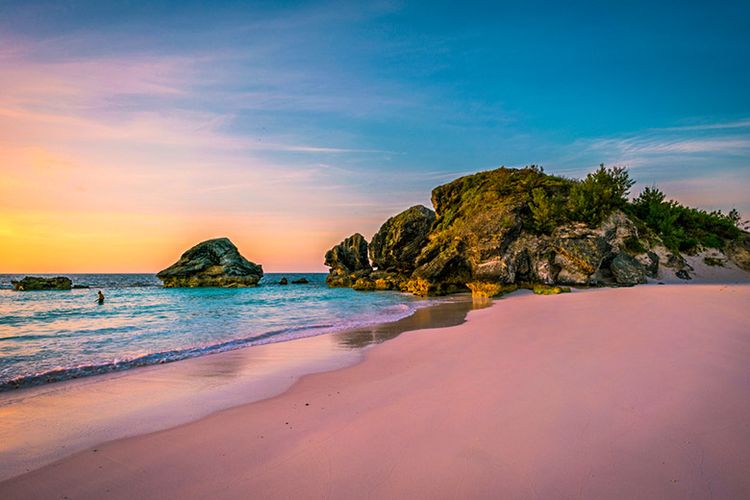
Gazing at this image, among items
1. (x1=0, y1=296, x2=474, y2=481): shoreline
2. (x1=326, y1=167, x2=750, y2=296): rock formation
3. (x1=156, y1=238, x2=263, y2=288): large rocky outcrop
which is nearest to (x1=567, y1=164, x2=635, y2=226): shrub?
(x1=326, y1=167, x2=750, y2=296): rock formation

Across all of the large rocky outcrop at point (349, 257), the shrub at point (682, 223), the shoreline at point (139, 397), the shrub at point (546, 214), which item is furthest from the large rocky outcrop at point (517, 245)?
the large rocky outcrop at point (349, 257)

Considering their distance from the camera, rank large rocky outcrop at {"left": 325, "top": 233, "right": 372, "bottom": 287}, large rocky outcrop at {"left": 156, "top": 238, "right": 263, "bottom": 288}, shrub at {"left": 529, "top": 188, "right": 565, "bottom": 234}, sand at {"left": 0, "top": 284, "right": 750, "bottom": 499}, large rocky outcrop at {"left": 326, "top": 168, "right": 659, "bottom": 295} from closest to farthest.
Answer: sand at {"left": 0, "top": 284, "right": 750, "bottom": 499} → large rocky outcrop at {"left": 326, "top": 168, "right": 659, "bottom": 295} → shrub at {"left": 529, "top": 188, "right": 565, "bottom": 234} → large rocky outcrop at {"left": 156, "top": 238, "right": 263, "bottom": 288} → large rocky outcrop at {"left": 325, "top": 233, "right": 372, "bottom": 287}

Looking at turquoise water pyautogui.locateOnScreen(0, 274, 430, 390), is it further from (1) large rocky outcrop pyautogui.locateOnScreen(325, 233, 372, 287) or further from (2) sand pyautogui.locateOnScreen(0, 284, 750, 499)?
(1) large rocky outcrop pyautogui.locateOnScreen(325, 233, 372, 287)

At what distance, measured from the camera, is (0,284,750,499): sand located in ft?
8.91

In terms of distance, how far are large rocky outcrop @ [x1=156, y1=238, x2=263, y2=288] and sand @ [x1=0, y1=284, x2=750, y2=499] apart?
172 ft

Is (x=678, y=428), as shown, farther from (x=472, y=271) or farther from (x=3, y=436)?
(x=472, y=271)

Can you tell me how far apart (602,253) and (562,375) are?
61.8 ft

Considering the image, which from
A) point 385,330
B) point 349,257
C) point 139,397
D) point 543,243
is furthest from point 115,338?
point 349,257

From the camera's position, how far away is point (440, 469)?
290 cm

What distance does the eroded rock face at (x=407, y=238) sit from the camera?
3881 cm

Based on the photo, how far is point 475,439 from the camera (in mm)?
3320

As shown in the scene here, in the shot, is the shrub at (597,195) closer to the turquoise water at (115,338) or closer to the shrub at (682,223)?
the shrub at (682,223)

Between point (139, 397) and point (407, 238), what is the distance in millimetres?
35312

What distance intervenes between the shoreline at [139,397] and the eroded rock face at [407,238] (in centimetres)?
3057
